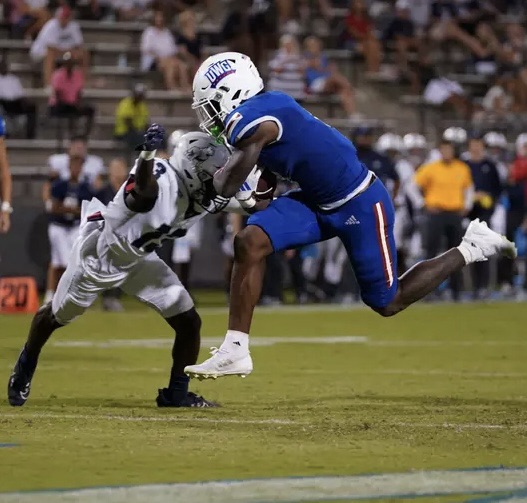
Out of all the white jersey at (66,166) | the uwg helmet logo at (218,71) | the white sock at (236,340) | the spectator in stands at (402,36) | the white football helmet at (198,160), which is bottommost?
the spectator in stands at (402,36)

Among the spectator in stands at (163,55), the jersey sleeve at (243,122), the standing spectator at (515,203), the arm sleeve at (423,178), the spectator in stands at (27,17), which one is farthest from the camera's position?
the spectator in stands at (163,55)

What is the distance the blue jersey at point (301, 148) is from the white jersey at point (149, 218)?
1.44ft

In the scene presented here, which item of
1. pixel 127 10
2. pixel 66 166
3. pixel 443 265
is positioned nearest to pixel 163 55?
pixel 127 10

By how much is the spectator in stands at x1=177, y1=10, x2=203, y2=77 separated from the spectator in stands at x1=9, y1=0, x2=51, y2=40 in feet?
6.20

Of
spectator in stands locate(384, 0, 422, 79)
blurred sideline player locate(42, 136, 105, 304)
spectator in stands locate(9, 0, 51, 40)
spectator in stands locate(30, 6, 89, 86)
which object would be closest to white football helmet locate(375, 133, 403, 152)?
blurred sideline player locate(42, 136, 105, 304)

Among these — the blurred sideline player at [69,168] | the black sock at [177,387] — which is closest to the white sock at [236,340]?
the black sock at [177,387]

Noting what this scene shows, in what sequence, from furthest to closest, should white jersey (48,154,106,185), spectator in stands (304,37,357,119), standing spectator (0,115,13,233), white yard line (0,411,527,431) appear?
1. spectator in stands (304,37,357,119)
2. white jersey (48,154,106,185)
3. standing spectator (0,115,13,233)
4. white yard line (0,411,527,431)

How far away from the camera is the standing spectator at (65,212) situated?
50.2ft

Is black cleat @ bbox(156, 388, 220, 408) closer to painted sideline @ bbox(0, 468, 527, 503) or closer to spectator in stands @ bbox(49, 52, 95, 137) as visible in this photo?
painted sideline @ bbox(0, 468, 527, 503)

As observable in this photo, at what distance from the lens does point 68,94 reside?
18.2m

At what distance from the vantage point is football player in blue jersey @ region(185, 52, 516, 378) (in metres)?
6.83

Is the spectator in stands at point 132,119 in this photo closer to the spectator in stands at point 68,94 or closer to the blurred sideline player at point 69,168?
the spectator in stands at point 68,94

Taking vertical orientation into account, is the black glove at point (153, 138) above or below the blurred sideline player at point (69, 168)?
above

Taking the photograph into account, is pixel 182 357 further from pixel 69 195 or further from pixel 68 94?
pixel 68 94
